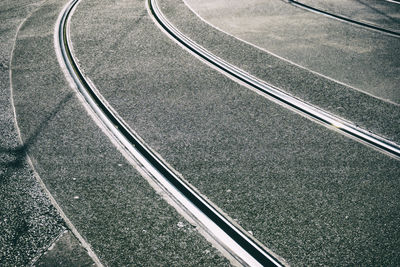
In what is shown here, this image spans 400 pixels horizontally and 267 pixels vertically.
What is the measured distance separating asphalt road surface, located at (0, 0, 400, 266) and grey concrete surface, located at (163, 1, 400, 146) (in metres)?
0.03

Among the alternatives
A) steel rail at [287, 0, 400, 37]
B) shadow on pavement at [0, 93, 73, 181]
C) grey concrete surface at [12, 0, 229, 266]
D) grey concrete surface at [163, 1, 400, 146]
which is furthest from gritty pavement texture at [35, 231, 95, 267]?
steel rail at [287, 0, 400, 37]

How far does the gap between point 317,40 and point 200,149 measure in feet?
16.0

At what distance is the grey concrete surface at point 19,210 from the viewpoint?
12.6 ft

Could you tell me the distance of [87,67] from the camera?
750cm

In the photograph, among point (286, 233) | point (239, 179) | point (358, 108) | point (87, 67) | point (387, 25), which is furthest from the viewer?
point (387, 25)

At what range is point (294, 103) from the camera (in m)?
6.19

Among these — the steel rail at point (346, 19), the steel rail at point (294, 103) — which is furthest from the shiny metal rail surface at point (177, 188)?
the steel rail at point (346, 19)

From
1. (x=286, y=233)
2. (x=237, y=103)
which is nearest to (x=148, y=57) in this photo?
(x=237, y=103)

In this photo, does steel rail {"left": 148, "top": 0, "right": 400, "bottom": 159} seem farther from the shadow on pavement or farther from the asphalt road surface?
the shadow on pavement

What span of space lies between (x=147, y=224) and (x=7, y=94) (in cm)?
417

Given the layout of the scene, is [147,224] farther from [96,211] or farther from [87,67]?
[87,67]

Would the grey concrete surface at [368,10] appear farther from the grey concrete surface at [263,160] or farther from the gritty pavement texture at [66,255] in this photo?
the gritty pavement texture at [66,255]

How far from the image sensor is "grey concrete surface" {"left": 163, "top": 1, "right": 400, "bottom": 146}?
5805 mm

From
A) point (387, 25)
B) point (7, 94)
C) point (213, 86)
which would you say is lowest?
point (7, 94)
